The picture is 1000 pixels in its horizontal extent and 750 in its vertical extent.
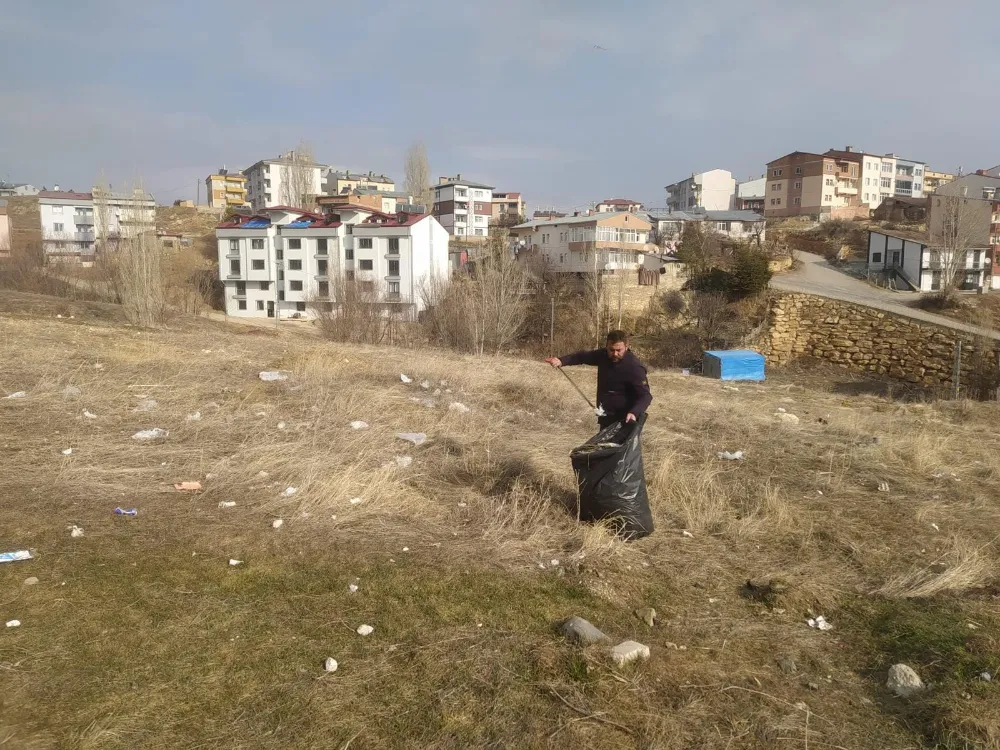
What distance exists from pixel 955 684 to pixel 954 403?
11.5 metres

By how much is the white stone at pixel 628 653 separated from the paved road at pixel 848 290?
21565 millimetres

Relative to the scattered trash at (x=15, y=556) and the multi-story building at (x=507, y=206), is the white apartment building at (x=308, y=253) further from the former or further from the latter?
the scattered trash at (x=15, y=556)

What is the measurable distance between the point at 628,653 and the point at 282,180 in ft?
206

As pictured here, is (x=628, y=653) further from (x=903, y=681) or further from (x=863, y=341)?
(x=863, y=341)

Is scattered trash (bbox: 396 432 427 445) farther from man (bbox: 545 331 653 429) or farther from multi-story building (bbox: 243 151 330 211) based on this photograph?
multi-story building (bbox: 243 151 330 211)

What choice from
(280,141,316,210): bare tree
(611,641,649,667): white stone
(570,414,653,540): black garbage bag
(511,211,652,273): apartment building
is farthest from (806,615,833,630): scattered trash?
(280,141,316,210): bare tree

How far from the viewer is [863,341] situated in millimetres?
24672

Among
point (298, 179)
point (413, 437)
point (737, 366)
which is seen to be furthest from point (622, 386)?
point (298, 179)

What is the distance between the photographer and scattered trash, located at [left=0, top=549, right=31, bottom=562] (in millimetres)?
3996

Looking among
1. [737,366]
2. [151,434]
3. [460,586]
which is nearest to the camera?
[460,586]

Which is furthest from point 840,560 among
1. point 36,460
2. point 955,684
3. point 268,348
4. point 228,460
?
point 268,348

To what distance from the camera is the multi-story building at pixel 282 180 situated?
192 ft

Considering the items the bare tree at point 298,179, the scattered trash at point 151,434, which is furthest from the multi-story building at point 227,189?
the scattered trash at point 151,434

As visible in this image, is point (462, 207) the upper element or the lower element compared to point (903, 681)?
upper
